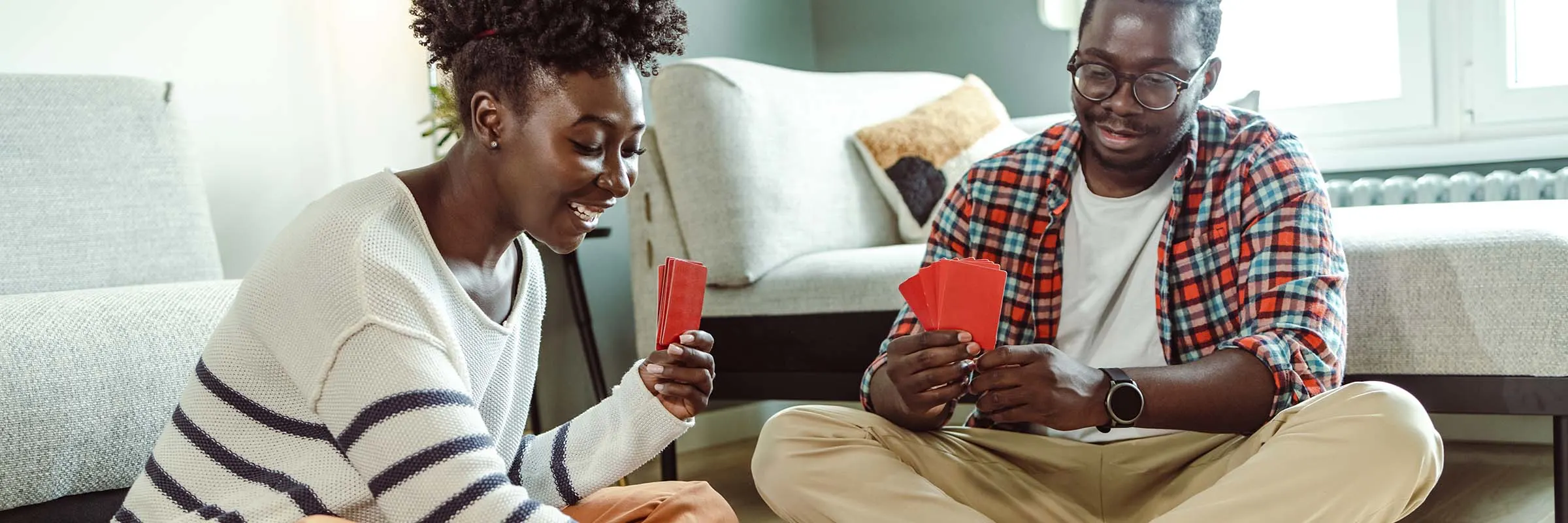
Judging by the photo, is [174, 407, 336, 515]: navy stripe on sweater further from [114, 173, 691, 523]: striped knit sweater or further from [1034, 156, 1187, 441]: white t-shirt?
[1034, 156, 1187, 441]: white t-shirt

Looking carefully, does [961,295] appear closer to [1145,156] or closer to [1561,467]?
[1145,156]

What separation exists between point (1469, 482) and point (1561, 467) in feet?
2.61

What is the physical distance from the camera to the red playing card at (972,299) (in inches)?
50.4

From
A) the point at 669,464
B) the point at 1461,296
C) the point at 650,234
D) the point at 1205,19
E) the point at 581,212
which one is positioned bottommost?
the point at 669,464

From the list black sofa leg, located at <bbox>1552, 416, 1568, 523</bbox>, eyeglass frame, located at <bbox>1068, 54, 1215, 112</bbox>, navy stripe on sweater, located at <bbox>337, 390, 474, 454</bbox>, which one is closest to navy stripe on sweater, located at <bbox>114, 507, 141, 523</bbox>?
navy stripe on sweater, located at <bbox>337, 390, 474, 454</bbox>

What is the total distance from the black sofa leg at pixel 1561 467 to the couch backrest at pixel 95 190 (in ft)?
6.73

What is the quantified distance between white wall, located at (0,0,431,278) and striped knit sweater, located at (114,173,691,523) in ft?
4.10

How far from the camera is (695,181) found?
238 cm

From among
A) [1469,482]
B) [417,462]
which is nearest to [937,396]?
[417,462]

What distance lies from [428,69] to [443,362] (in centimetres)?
196

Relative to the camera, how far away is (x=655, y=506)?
1298 millimetres

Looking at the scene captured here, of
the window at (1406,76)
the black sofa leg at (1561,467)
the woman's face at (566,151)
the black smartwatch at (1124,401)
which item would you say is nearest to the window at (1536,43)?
the window at (1406,76)

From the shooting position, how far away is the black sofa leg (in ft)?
5.38

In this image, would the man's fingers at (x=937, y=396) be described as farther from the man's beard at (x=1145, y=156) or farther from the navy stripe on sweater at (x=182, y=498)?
the navy stripe on sweater at (x=182, y=498)
